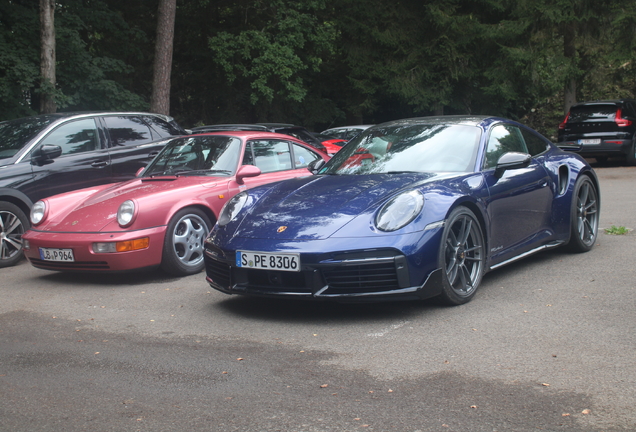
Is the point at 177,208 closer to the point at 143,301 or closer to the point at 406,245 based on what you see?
the point at 143,301

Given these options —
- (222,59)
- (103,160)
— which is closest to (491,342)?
(103,160)

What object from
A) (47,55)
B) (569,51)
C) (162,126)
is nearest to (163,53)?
(47,55)

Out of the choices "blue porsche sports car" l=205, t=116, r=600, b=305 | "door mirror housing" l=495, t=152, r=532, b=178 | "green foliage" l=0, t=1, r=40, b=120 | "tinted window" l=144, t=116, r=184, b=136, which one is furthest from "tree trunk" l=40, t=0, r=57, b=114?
"door mirror housing" l=495, t=152, r=532, b=178

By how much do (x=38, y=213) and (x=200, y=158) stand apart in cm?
170

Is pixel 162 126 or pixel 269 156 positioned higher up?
pixel 162 126

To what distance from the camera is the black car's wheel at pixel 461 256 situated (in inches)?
190

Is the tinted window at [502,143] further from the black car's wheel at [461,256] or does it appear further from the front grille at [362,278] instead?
the front grille at [362,278]

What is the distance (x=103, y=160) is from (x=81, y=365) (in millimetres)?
5283

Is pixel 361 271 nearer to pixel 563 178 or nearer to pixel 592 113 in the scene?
pixel 563 178

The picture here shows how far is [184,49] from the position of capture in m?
28.7

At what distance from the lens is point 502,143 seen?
6.05 metres

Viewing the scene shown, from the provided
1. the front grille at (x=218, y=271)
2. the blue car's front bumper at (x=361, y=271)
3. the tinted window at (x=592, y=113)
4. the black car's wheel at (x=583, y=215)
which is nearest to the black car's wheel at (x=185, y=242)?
the front grille at (x=218, y=271)

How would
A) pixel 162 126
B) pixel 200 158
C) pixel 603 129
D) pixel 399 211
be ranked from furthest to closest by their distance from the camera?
1. pixel 603 129
2. pixel 162 126
3. pixel 200 158
4. pixel 399 211

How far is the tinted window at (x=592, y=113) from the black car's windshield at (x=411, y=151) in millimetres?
12762
